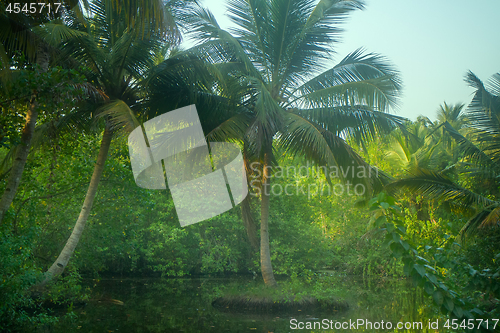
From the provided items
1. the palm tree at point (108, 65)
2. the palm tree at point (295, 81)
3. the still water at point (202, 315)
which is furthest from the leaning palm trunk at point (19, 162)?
the palm tree at point (295, 81)

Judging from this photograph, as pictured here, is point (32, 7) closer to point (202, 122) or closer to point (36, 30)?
point (36, 30)

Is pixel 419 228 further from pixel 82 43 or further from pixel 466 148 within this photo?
pixel 82 43

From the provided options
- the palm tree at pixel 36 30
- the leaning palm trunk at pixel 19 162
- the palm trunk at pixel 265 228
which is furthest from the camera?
the palm trunk at pixel 265 228

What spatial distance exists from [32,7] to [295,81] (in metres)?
7.06

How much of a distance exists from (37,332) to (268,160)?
6707mm

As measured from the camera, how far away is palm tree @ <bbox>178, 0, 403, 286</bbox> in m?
9.20

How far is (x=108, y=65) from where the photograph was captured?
8.42 metres

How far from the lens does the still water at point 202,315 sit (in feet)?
24.7

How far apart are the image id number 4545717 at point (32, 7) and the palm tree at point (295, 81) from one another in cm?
365

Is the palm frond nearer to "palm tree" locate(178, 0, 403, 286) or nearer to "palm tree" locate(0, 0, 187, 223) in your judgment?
"palm tree" locate(178, 0, 403, 286)

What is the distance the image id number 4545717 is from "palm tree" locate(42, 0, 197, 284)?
64.8 inches

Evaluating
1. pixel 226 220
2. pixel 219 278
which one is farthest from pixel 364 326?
pixel 219 278
